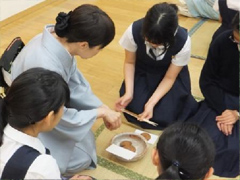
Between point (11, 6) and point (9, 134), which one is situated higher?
point (9, 134)

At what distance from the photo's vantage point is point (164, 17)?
1.55 metres

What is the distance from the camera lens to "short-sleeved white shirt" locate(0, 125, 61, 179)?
108 centimetres

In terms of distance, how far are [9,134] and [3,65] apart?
0.53 m

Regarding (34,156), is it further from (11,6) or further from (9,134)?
(11,6)

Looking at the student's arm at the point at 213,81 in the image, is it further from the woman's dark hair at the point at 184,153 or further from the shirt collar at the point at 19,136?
the shirt collar at the point at 19,136

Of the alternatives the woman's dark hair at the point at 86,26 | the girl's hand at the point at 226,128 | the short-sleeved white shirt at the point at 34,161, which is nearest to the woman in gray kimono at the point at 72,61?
the woman's dark hair at the point at 86,26

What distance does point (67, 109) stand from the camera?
147cm

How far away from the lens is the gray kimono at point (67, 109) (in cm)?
143

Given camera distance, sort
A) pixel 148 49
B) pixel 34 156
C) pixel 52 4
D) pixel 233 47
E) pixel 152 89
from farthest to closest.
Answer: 1. pixel 52 4
2. pixel 152 89
3. pixel 148 49
4. pixel 233 47
5. pixel 34 156

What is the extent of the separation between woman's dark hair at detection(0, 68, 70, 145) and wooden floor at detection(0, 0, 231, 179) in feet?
2.94

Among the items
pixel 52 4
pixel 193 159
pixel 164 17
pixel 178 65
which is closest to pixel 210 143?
pixel 193 159

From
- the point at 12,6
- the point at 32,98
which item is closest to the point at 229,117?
the point at 32,98

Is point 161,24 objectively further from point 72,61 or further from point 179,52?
point 72,61

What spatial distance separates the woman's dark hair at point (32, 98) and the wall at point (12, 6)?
7.59 feet
